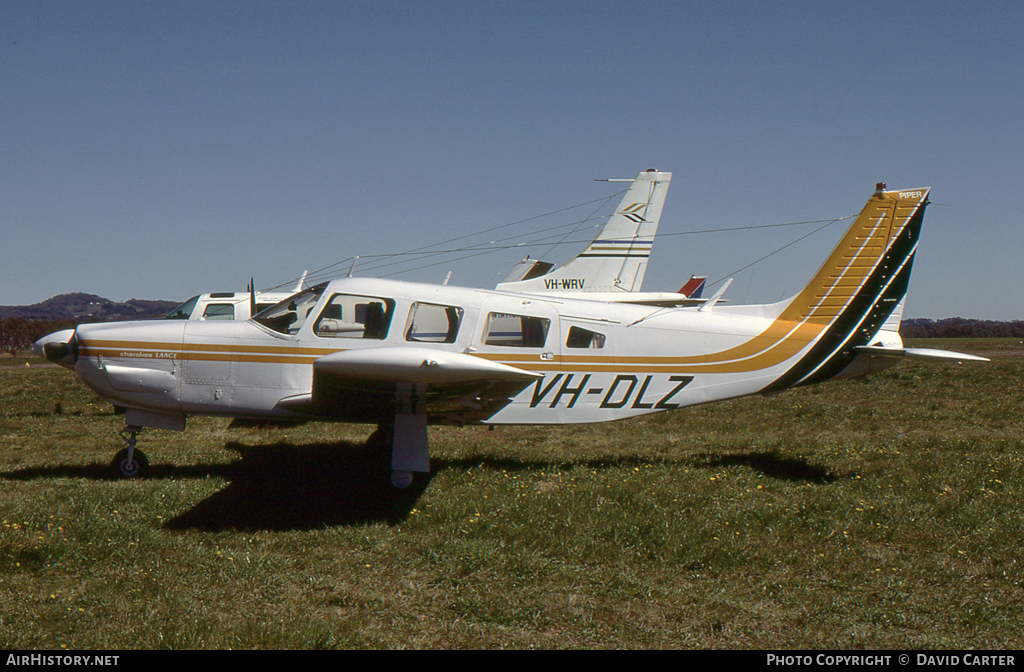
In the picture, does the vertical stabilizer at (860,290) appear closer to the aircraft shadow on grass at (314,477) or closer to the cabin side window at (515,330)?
the aircraft shadow on grass at (314,477)

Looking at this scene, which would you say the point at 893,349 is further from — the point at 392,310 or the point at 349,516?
the point at 349,516

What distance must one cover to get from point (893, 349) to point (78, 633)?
28.5 feet

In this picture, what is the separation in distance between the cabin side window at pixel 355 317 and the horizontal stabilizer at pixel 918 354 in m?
5.89

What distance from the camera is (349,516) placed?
6355mm

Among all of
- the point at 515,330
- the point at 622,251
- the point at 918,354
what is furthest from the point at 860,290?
the point at 622,251

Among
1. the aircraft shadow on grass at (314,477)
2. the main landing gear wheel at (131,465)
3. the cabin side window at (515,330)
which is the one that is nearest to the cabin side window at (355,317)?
the cabin side window at (515,330)

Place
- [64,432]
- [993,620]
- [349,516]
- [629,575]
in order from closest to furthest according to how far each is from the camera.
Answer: [993,620] → [629,575] → [349,516] → [64,432]

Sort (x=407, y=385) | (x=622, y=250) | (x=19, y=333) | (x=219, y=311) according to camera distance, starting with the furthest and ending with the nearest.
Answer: (x=19, y=333) → (x=622, y=250) → (x=219, y=311) → (x=407, y=385)

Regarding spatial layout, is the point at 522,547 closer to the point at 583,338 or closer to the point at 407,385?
the point at 407,385

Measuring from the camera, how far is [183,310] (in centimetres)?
1448

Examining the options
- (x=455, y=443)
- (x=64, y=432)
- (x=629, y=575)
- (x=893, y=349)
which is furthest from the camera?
(x=64, y=432)

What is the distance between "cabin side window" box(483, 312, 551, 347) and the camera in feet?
25.3

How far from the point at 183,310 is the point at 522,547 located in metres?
11.7

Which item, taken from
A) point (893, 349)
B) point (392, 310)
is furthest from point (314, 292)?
point (893, 349)
